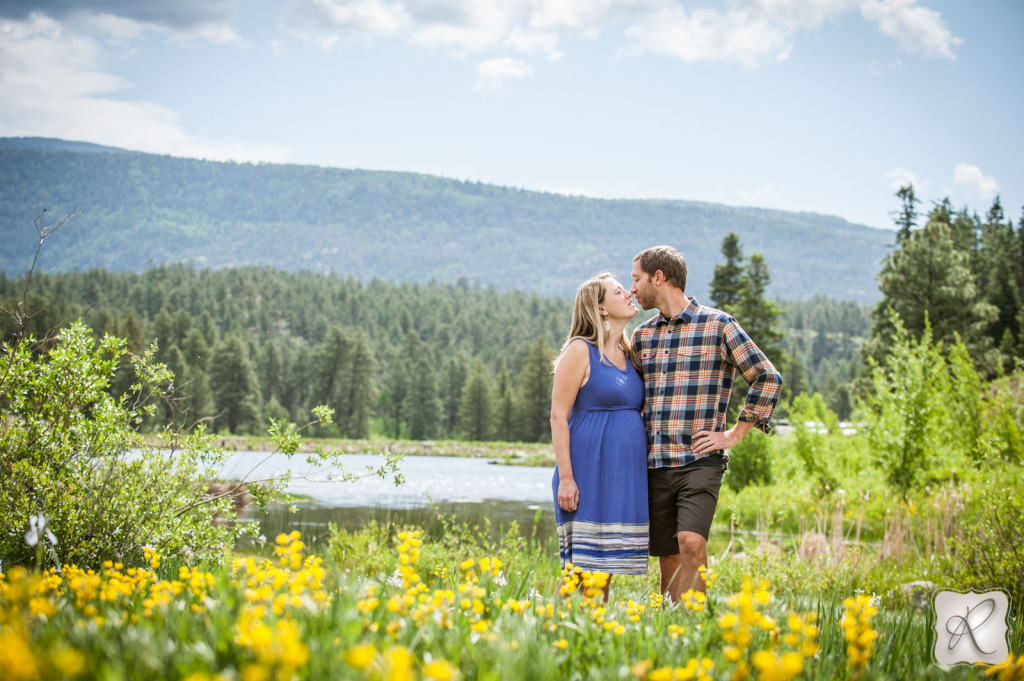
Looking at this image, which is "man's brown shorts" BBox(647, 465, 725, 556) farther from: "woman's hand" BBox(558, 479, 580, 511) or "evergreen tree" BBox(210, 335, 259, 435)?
"evergreen tree" BBox(210, 335, 259, 435)

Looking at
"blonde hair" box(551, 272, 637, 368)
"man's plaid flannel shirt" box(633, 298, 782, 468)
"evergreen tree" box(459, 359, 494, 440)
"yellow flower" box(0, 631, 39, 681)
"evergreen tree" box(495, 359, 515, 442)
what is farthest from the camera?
"evergreen tree" box(459, 359, 494, 440)

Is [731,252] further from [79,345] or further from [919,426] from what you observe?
[79,345]

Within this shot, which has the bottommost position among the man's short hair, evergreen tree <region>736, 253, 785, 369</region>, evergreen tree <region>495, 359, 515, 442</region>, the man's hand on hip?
evergreen tree <region>495, 359, 515, 442</region>

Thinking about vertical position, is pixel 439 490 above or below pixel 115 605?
below

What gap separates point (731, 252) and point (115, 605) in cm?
4275

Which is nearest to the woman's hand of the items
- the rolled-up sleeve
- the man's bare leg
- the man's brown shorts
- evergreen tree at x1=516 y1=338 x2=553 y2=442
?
the man's brown shorts

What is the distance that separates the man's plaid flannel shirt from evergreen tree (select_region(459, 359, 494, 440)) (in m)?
76.3

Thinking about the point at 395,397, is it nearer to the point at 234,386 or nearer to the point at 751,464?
the point at 234,386

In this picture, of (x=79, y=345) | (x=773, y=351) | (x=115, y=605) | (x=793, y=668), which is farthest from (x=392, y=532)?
(x=773, y=351)

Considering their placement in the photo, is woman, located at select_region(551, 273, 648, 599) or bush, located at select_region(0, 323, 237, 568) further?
bush, located at select_region(0, 323, 237, 568)

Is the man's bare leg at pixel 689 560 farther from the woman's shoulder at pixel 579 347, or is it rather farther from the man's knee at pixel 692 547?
the woman's shoulder at pixel 579 347

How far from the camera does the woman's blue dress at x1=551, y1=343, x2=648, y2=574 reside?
4.36 meters

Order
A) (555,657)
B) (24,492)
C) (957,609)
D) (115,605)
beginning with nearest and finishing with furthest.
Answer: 1. (555,657)
2. (115,605)
3. (957,609)
4. (24,492)

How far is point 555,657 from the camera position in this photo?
7.56 ft
